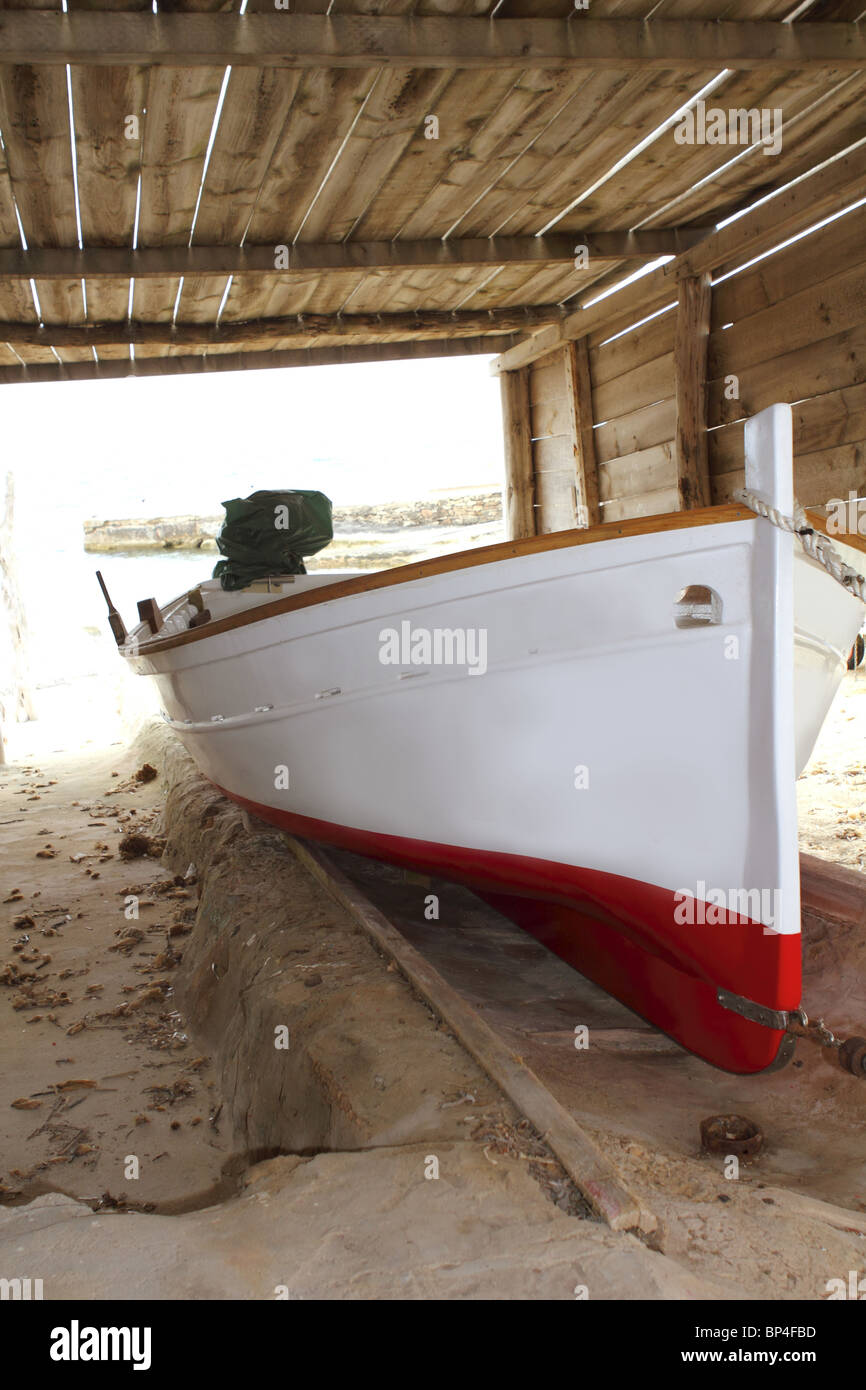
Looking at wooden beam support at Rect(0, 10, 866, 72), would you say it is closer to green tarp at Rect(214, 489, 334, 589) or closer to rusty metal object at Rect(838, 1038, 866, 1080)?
green tarp at Rect(214, 489, 334, 589)

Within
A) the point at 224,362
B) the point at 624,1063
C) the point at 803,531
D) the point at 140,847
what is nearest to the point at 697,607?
the point at 803,531

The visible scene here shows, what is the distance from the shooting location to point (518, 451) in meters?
8.69

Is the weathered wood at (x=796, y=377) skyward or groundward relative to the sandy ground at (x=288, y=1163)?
skyward

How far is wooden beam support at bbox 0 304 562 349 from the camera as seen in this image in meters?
6.37

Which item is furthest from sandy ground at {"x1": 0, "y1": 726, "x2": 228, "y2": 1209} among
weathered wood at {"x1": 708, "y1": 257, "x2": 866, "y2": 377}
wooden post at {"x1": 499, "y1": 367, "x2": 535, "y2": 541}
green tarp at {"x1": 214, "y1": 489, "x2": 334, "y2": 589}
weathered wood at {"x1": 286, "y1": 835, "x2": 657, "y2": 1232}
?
weathered wood at {"x1": 708, "y1": 257, "x2": 866, "y2": 377}

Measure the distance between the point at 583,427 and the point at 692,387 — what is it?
5.01 ft

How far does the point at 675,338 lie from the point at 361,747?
4377mm

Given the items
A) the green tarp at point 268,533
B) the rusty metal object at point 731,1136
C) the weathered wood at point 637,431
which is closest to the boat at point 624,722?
the rusty metal object at point 731,1136

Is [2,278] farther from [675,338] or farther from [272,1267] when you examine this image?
[272,1267]

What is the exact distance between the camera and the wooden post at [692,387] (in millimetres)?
6148

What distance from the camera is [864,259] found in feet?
16.1

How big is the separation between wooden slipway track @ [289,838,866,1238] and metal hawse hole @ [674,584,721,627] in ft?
4.20

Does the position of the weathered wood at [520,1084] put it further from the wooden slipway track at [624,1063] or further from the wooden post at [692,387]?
the wooden post at [692,387]

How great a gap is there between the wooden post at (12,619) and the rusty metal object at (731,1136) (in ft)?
35.5
